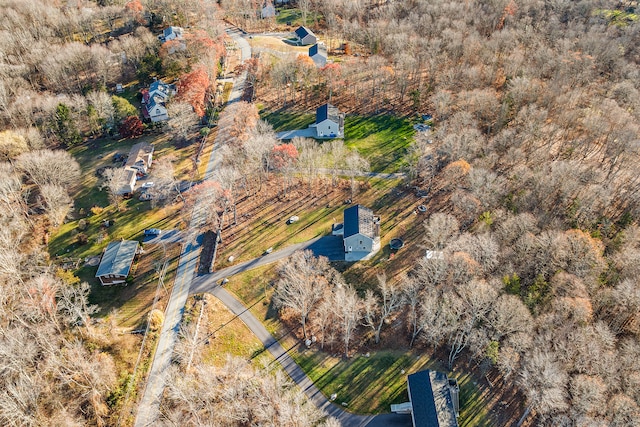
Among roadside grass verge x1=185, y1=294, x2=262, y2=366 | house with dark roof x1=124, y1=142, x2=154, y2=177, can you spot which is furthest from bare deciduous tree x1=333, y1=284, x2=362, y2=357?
house with dark roof x1=124, y1=142, x2=154, y2=177

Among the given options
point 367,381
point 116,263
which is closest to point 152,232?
point 116,263

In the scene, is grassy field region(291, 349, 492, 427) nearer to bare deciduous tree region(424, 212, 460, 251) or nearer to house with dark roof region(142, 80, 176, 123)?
bare deciduous tree region(424, 212, 460, 251)

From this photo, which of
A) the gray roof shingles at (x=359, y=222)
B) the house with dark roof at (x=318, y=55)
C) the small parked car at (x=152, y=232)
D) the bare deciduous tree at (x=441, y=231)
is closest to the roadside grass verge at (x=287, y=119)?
the house with dark roof at (x=318, y=55)

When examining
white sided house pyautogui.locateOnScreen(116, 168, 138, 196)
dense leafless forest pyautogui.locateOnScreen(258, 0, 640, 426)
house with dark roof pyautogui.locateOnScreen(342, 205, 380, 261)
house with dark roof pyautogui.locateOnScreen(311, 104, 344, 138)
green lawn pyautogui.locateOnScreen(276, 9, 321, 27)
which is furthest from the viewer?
green lawn pyautogui.locateOnScreen(276, 9, 321, 27)

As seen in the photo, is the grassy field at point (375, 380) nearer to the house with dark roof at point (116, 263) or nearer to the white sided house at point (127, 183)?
the house with dark roof at point (116, 263)

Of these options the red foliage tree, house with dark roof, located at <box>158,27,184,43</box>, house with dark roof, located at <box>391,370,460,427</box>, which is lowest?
house with dark roof, located at <box>391,370,460,427</box>
